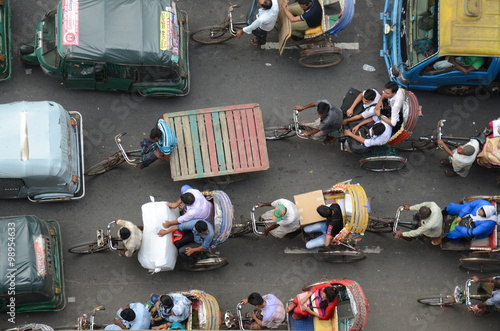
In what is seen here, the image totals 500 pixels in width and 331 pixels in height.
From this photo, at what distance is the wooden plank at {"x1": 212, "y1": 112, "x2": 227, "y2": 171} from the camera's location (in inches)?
508

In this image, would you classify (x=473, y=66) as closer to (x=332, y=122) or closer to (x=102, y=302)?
(x=332, y=122)

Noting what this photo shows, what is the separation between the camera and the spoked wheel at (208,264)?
12.5 meters

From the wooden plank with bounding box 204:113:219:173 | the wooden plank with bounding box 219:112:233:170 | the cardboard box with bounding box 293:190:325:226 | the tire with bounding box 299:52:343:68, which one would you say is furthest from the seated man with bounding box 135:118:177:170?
the tire with bounding box 299:52:343:68

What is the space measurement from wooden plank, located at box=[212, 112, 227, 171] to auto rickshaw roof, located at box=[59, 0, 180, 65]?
50.7 inches

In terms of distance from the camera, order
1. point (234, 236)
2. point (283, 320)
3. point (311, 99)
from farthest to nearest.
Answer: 1. point (311, 99)
2. point (234, 236)
3. point (283, 320)

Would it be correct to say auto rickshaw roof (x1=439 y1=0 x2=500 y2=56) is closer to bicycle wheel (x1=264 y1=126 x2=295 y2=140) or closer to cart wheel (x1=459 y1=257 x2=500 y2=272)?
bicycle wheel (x1=264 y1=126 x2=295 y2=140)

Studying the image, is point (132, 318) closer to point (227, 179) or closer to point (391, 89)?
point (227, 179)

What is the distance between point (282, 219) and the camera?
12141 millimetres

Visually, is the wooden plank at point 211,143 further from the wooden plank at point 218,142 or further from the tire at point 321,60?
the tire at point 321,60

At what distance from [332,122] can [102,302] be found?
17.0 feet

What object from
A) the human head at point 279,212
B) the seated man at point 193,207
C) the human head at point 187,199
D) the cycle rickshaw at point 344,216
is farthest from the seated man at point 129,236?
the human head at point 279,212

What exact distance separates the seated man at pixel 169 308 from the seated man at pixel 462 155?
535 cm

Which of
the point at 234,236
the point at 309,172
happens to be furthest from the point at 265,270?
the point at 309,172

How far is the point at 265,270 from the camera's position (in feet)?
42.8
